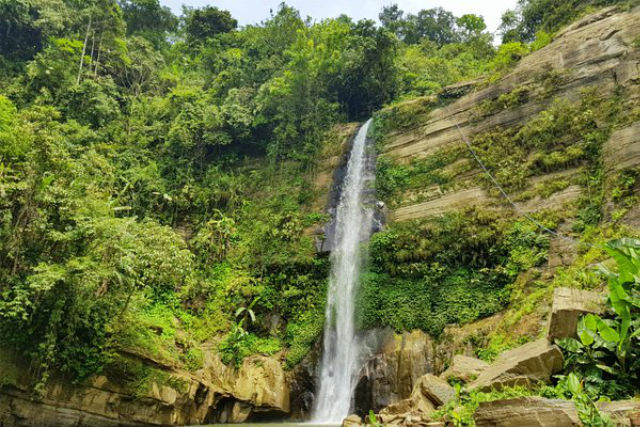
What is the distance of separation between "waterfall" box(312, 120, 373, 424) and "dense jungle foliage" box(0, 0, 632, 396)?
672 mm

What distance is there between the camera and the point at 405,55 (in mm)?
27609

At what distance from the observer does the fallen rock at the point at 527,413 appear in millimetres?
4375

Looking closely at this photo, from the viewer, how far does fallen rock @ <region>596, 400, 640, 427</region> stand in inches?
162

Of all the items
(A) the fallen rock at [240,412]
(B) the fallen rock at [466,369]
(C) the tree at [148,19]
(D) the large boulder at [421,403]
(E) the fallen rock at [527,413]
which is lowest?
(A) the fallen rock at [240,412]

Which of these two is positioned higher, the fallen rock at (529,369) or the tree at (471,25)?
the tree at (471,25)

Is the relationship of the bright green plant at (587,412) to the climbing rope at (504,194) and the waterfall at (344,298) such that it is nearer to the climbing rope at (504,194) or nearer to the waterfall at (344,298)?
the climbing rope at (504,194)

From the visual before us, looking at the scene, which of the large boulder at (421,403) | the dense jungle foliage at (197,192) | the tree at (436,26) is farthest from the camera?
the tree at (436,26)

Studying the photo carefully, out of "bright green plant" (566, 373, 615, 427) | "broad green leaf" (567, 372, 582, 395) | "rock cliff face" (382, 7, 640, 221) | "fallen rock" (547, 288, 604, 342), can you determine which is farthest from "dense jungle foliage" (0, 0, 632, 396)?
"bright green plant" (566, 373, 615, 427)

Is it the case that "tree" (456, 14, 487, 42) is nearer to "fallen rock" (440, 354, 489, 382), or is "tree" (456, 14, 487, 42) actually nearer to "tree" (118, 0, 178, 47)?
"tree" (118, 0, 178, 47)

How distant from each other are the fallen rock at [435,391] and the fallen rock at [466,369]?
0.56m

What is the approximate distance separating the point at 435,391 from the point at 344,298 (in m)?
8.47

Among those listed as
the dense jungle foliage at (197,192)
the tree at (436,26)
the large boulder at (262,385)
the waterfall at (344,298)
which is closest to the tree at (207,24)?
the dense jungle foliage at (197,192)

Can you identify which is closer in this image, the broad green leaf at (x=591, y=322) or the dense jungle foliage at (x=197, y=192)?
the broad green leaf at (x=591, y=322)

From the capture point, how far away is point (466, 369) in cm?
829
